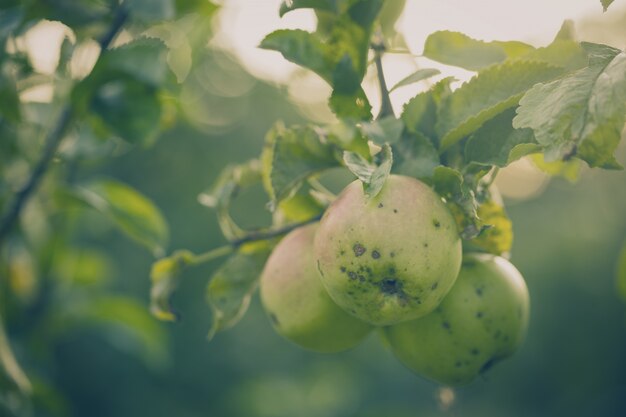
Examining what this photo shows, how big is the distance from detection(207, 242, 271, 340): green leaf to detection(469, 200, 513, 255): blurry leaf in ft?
1.47

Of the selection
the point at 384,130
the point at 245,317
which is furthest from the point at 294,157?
the point at 245,317

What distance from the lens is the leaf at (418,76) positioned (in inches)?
42.7

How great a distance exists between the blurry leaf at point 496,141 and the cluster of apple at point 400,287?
117mm

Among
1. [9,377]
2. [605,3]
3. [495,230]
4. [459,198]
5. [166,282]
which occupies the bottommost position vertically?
[9,377]

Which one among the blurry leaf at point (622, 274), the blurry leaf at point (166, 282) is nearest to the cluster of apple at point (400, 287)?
the blurry leaf at point (166, 282)

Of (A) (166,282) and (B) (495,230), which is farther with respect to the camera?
(A) (166,282)

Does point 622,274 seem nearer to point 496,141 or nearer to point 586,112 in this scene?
point 496,141

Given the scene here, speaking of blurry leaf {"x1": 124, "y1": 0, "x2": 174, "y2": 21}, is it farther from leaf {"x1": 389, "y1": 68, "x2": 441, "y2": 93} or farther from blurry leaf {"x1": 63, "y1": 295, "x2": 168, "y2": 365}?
blurry leaf {"x1": 63, "y1": 295, "x2": 168, "y2": 365}

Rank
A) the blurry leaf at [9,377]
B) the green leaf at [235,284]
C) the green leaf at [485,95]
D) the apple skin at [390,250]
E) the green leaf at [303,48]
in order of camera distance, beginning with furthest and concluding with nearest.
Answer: the blurry leaf at [9,377] → the green leaf at [235,284] → the green leaf at [303,48] → the green leaf at [485,95] → the apple skin at [390,250]

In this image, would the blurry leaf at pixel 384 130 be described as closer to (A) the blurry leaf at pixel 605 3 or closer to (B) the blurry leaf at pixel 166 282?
(A) the blurry leaf at pixel 605 3

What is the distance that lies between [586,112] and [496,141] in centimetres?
21

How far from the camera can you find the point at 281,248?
115cm

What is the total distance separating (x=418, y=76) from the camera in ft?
3.58

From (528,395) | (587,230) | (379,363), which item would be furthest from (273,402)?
(528,395)
